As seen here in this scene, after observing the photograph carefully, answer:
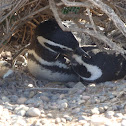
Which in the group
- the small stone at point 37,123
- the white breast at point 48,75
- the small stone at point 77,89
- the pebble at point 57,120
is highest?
the small stone at point 37,123

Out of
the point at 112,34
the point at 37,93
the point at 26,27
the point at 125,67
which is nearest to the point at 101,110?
the point at 37,93

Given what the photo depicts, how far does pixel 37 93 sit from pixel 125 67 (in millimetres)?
899

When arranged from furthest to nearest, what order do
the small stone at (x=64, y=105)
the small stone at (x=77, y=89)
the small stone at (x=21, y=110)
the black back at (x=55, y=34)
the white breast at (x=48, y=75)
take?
the white breast at (x=48, y=75) < the black back at (x=55, y=34) < the small stone at (x=77, y=89) < the small stone at (x=64, y=105) < the small stone at (x=21, y=110)

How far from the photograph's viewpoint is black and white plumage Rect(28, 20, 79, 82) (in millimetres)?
3104

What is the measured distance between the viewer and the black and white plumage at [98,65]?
314cm

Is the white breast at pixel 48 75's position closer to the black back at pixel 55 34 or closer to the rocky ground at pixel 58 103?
the rocky ground at pixel 58 103

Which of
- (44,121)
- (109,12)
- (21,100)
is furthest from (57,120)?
(109,12)

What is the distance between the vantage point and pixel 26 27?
412 cm

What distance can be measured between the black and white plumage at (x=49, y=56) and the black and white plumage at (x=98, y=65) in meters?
0.19

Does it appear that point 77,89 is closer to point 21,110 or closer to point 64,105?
point 64,105

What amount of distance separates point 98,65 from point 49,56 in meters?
0.49

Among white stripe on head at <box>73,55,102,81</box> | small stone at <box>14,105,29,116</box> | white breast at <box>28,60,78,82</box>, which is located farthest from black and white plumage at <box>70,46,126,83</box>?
small stone at <box>14,105,29,116</box>

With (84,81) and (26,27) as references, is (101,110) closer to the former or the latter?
(84,81)

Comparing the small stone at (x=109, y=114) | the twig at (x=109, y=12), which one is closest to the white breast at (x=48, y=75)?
the twig at (x=109, y=12)
